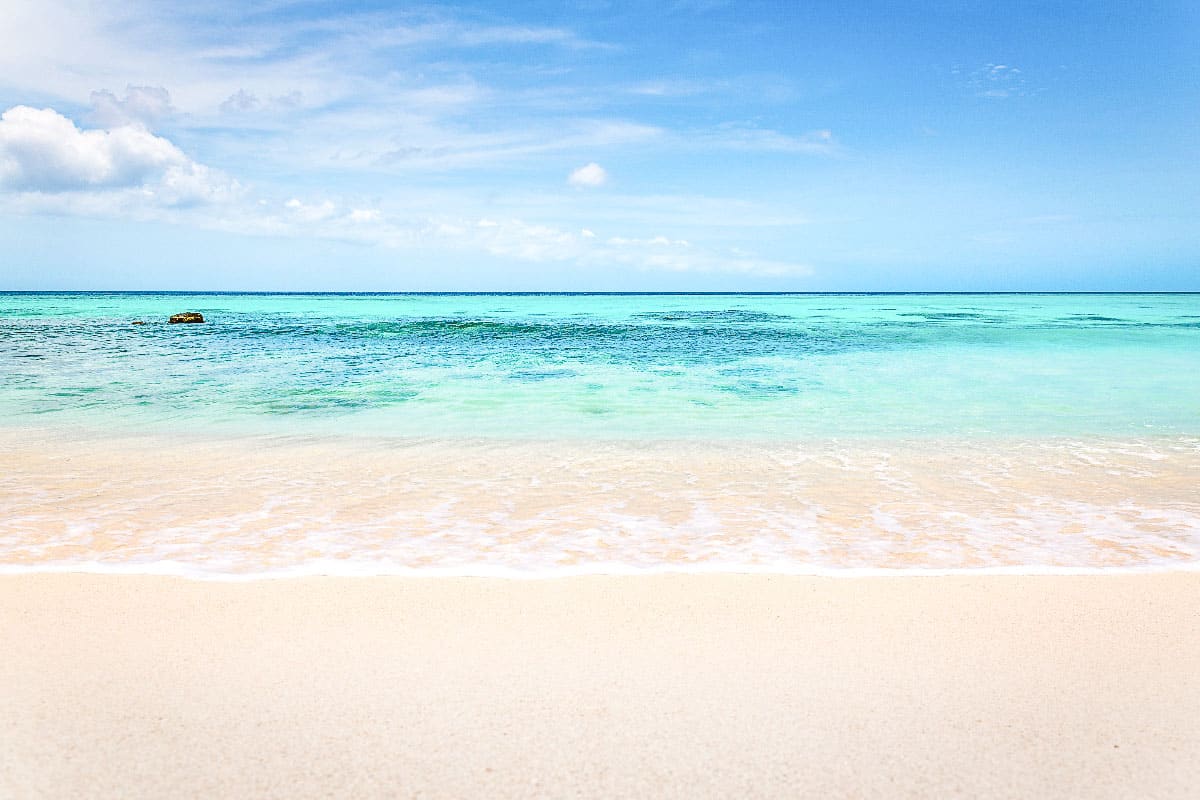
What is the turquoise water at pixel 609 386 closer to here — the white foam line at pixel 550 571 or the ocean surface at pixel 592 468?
the ocean surface at pixel 592 468

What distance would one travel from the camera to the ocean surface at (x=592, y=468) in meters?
4.82

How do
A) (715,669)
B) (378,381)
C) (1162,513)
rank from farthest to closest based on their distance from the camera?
(378,381) < (1162,513) < (715,669)

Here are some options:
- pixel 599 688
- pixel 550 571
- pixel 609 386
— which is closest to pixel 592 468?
pixel 550 571

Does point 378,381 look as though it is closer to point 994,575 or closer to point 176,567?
point 176,567

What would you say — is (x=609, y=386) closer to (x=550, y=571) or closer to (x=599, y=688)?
(x=550, y=571)

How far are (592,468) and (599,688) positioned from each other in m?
4.47

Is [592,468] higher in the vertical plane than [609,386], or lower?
lower

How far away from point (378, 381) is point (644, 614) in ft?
38.3

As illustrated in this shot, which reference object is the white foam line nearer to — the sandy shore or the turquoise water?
the sandy shore

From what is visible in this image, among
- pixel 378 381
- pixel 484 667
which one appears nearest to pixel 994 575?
pixel 484 667

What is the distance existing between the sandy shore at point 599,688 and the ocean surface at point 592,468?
630 mm

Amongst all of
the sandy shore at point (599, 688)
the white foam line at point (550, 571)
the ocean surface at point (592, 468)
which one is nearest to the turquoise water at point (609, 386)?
the ocean surface at point (592, 468)

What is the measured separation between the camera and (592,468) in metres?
7.39

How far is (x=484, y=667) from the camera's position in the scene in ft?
10.2
